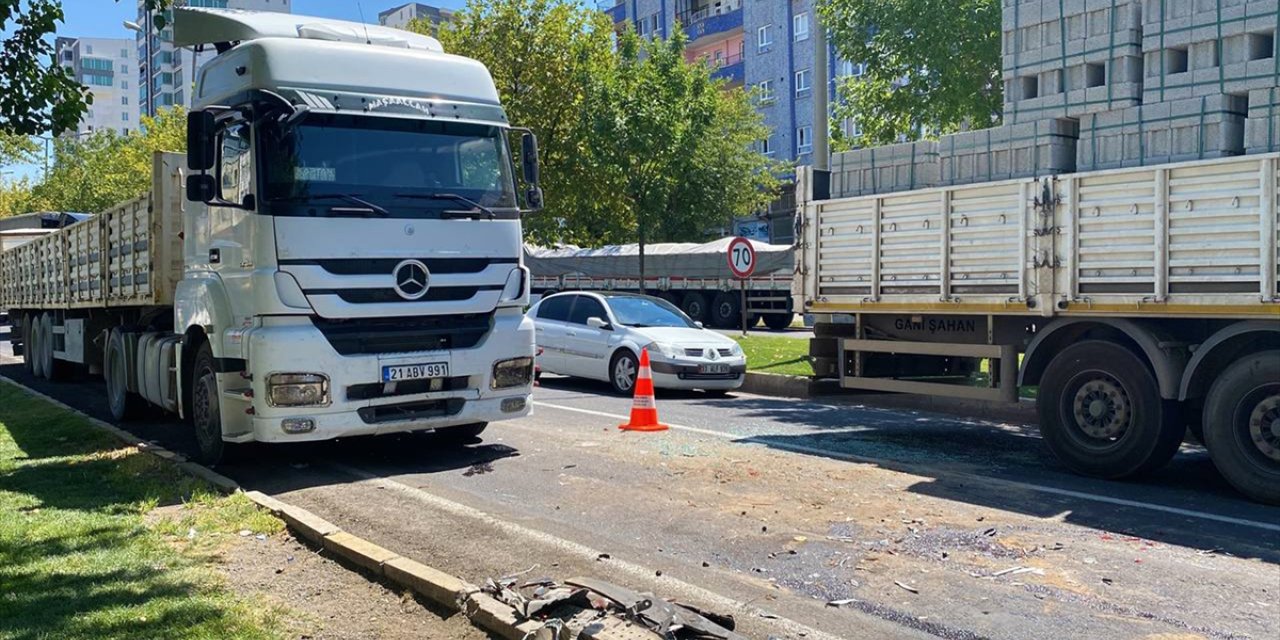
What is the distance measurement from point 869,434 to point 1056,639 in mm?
6069

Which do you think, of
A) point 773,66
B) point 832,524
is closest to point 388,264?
point 832,524

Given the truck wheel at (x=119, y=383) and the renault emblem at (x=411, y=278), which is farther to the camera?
the truck wheel at (x=119, y=383)

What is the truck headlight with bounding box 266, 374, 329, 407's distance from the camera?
26.1 ft

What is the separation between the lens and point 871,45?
54.2 feet

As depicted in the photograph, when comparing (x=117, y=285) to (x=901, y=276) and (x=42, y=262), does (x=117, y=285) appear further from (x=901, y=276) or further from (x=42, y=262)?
(x=901, y=276)

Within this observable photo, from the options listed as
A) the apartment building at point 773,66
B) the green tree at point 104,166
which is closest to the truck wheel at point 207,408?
the green tree at point 104,166

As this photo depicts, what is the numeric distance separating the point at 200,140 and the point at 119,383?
17.4 feet

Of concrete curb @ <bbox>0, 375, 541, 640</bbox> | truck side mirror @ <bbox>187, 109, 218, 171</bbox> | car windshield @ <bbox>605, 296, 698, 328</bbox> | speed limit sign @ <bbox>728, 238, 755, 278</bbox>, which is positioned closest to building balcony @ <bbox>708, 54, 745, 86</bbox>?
speed limit sign @ <bbox>728, 238, 755, 278</bbox>

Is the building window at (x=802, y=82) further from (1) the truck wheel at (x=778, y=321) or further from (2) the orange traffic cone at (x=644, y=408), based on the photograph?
(2) the orange traffic cone at (x=644, y=408)

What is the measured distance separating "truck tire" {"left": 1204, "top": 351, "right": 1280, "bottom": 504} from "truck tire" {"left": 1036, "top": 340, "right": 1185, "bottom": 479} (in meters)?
0.41

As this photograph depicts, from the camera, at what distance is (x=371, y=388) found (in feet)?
27.6

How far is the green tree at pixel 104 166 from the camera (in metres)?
43.5

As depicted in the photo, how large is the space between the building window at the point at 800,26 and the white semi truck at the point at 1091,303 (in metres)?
39.4

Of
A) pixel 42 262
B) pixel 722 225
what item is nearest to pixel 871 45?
pixel 42 262
